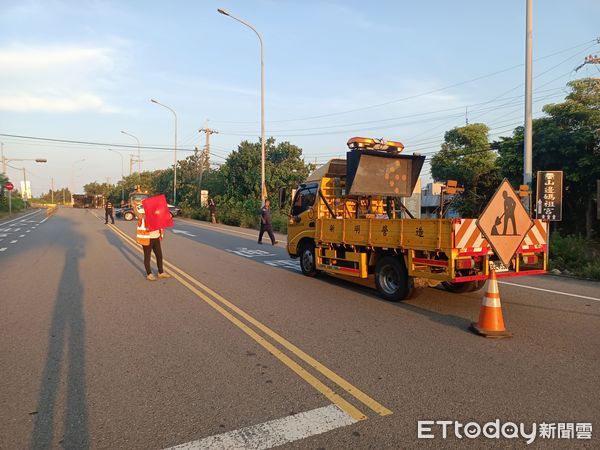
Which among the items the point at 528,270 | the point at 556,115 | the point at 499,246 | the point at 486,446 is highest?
the point at 556,115

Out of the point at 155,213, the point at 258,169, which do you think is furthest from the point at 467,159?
the point at 155,213

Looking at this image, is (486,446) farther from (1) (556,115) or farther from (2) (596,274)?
(1) (556,115)

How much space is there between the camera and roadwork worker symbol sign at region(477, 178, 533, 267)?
6.10 metres

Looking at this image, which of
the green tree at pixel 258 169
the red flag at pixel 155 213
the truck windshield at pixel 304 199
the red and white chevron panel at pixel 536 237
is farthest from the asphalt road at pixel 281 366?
the green tree at pixel 258 169

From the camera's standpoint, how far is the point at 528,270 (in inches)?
295

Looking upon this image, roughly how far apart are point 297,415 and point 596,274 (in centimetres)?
950

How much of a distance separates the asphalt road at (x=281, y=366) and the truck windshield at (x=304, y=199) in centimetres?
239

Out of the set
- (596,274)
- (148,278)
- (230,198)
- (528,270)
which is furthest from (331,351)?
(230,198)

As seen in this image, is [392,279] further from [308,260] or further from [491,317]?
[308,260]

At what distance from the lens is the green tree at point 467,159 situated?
32.0 m

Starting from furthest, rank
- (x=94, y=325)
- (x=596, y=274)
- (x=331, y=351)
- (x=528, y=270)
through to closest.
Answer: (x=596, y=274), (x=528, y=270), (x=94, y=325), (x=331, y=351)

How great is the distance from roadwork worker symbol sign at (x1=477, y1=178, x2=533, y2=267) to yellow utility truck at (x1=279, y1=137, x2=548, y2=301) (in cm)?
1

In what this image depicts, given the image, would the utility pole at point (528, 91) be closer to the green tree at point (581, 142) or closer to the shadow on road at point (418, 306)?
the shadow on road at point (418, 306)

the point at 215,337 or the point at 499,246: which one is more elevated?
the point at 499,246
